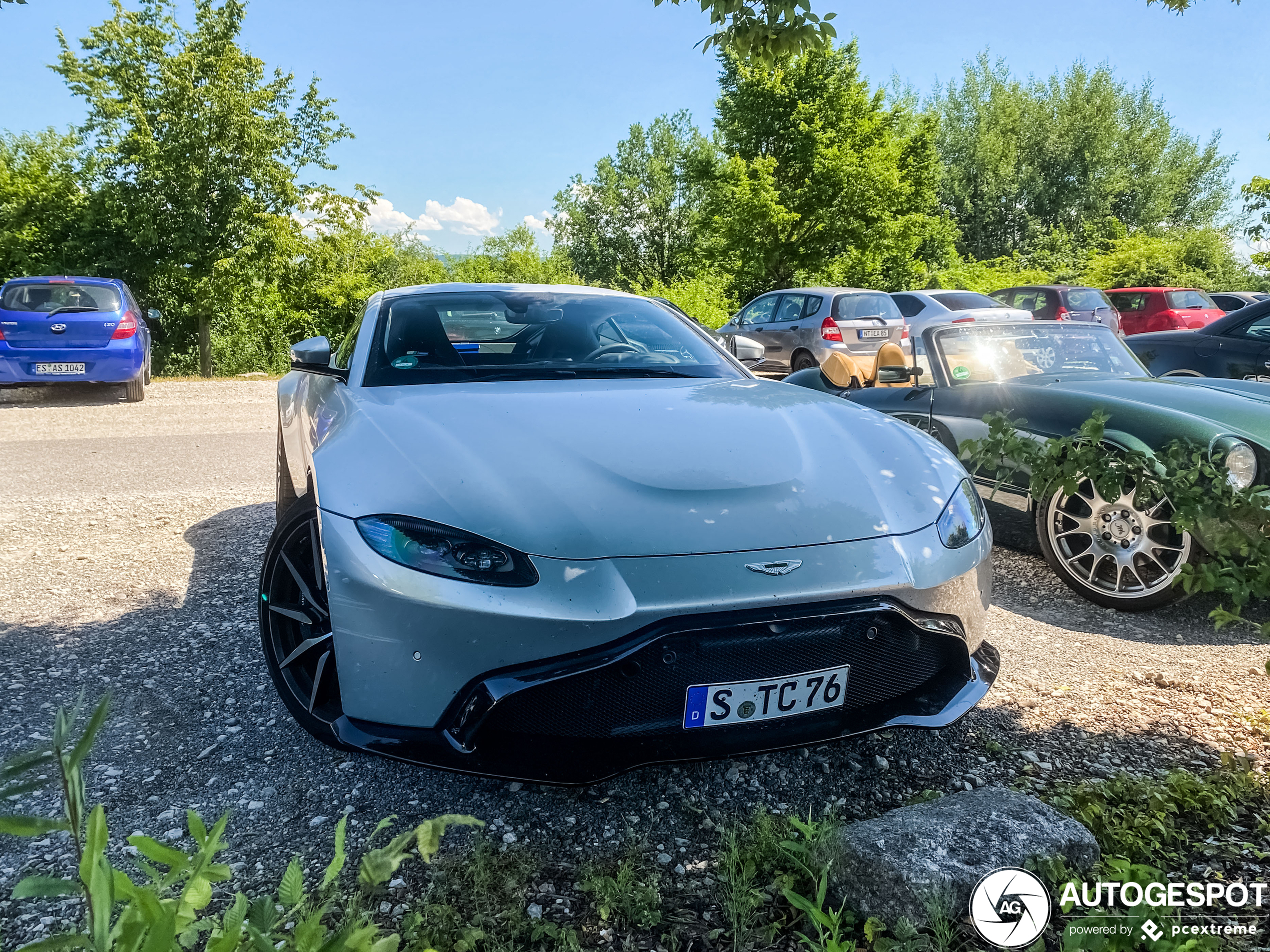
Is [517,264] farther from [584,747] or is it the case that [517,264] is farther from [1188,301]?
[584,747]

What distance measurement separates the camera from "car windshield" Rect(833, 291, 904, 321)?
12.9m

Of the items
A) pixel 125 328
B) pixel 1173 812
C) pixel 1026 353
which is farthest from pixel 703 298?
pixel 1173 812

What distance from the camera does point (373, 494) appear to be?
7.40 ft

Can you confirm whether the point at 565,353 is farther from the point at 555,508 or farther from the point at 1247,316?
the point at 1247,316

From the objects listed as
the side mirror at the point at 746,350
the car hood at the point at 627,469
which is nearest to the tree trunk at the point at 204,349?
the side mirror at the point at 746,350

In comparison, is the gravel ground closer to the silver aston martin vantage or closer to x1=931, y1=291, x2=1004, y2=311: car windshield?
the silver aston martin vantage

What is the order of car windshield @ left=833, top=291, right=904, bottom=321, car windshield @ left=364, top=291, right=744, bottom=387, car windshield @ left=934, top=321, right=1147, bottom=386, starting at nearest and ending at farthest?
car windshield @ left=364, top=291, right=744, bottom=387 → car windshield @ left=934, top=321, right=1147, bottom=386 → car windshield @ left=833, top=291, right=904, bottom=321

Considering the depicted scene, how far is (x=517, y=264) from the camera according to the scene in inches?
1841

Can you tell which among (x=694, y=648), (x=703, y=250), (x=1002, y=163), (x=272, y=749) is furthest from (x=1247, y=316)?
(x=1002, y=163)

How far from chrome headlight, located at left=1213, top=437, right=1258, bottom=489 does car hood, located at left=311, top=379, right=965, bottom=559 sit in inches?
63.9

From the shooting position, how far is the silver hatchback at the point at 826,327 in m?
12.8

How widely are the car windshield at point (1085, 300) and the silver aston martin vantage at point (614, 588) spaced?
52.0 feet

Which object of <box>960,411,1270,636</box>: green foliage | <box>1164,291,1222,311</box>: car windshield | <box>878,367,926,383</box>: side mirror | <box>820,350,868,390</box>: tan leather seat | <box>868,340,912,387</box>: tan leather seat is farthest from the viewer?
<box>1164,291,1222,311</box>: car windshield

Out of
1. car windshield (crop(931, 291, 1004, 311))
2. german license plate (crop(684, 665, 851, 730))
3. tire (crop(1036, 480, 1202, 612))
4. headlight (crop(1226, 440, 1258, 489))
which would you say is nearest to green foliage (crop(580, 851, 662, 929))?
german license plate (crop(684, 665, 851, 730))
